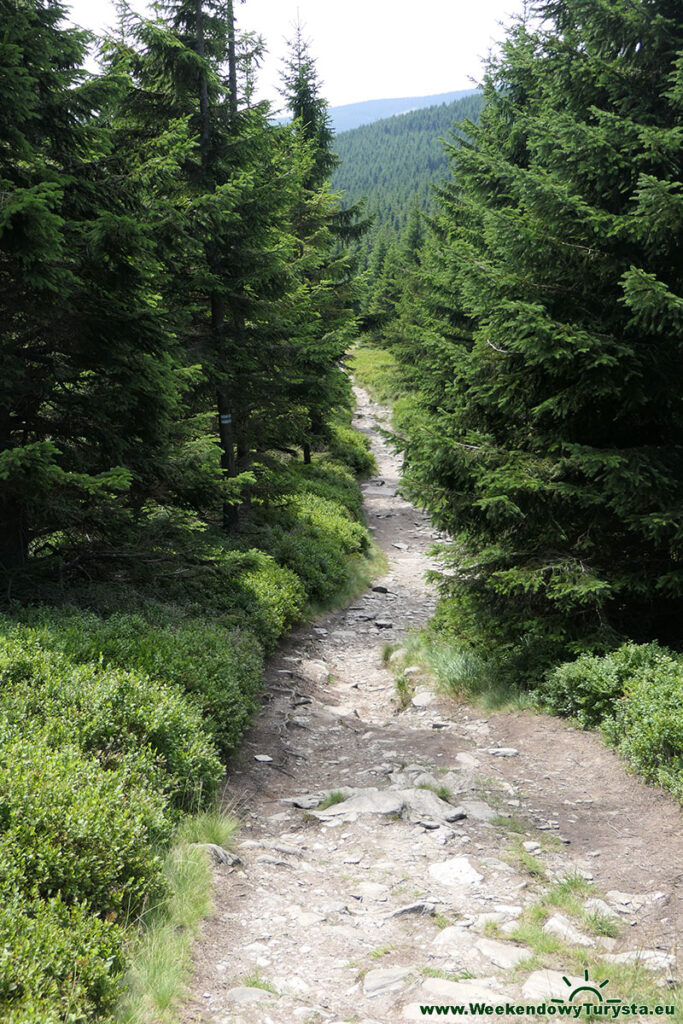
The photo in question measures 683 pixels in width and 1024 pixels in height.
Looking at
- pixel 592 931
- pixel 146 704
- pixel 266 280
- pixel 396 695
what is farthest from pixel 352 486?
pixel 592 931

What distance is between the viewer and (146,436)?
9.72 metres

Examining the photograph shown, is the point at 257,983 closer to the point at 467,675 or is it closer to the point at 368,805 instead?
the point at 368,805

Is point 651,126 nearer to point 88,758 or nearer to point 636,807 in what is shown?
point 636,807

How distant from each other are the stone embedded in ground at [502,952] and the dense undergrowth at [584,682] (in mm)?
2515

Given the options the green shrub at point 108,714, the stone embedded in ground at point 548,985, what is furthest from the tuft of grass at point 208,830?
the stone embedded in ground at point 548,985

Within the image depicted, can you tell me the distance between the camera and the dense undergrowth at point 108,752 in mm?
3709

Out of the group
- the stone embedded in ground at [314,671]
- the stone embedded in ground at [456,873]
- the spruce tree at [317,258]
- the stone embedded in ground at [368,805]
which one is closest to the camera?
the stone embedded in ground at [456,873]

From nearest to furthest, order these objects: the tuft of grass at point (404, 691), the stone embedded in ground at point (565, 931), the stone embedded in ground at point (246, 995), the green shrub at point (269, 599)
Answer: the stone embedded in ground at point (246, 995) < the stone embedded in ground at point (565, 931) < the tuft of grass at point (404, 691) < the green shrub at point (269, 599)

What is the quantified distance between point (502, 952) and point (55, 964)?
2.68m

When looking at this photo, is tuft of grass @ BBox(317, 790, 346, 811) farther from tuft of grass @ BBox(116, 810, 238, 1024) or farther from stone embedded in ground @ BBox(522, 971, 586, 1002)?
stone embedded in ground @ BBox(522, 971, 586, 1002)

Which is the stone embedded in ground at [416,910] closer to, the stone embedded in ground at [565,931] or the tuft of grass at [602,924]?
the stone embedded in ground at [565,931]

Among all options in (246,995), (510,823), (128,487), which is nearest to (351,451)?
(128,487)

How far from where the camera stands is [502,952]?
4.33 meters

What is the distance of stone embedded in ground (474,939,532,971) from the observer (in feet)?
13.8
